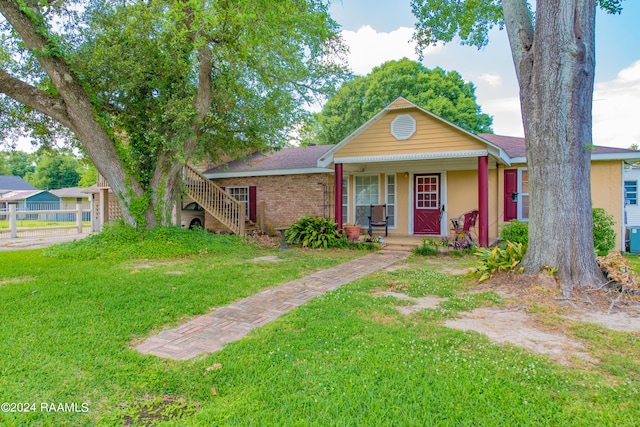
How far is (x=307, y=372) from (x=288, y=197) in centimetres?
1085

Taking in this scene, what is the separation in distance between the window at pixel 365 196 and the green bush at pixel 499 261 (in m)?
6.78

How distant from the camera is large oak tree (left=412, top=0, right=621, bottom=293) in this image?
5203 millimetres

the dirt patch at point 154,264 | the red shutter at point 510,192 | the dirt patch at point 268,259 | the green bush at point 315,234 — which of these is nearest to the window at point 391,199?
the green bush at point 315,234

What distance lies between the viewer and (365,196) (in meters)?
13.1

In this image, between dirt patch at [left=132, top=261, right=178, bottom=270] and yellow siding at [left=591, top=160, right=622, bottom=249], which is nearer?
dirt patch at [left=132, top=261, right=178, bottom=270]

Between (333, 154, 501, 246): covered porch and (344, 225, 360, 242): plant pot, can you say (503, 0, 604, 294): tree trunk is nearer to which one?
(333, 154, 501, 246): covered porch

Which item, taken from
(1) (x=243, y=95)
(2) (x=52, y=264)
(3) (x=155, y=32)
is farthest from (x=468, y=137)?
(2) (x=52, y=264)

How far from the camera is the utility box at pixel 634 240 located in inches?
383

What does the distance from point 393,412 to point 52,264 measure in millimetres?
8157

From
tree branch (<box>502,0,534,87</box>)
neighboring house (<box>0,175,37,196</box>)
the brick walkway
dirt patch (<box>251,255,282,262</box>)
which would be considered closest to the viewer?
the brick walkway

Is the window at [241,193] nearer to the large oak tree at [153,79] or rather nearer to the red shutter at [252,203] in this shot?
the red shutter at [252,203]

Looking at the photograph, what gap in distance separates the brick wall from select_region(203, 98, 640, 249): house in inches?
1.4

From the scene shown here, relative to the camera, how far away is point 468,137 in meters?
9.44

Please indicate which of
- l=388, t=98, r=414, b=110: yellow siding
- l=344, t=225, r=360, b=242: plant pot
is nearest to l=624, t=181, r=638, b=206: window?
l=388, t=98, r=414, b=110: yellow siding
